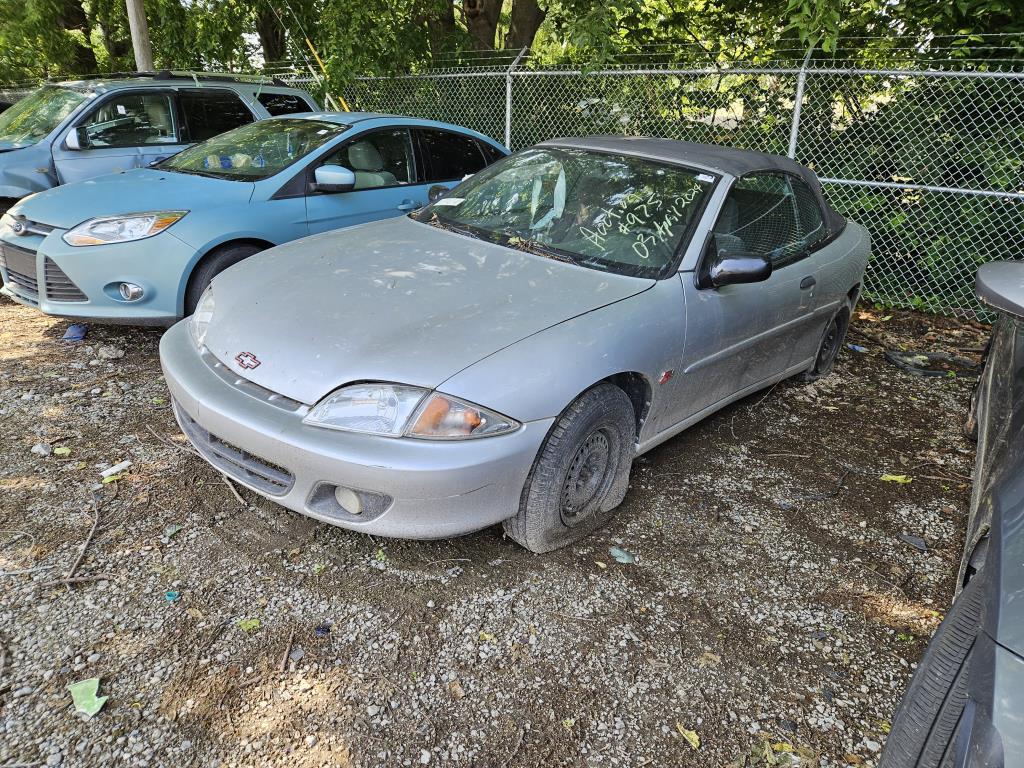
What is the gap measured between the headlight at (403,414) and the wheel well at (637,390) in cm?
70

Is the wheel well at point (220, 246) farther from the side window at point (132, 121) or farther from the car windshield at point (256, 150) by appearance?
the side window at point (132, 121)

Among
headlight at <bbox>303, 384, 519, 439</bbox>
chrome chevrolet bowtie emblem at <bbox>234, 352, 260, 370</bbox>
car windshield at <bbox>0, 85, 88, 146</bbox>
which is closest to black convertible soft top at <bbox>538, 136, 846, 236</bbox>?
headlight at <bbox>303, 384, 519, 439</bbox>

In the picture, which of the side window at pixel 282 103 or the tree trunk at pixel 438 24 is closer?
the side window at pixel 282 103

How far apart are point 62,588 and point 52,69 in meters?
13.4

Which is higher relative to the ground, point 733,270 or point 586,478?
point 733,270

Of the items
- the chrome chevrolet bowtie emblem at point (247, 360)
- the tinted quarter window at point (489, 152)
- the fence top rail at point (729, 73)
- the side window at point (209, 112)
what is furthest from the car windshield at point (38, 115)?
the chrome chevrolet bowtie emblem at point (247, 360)

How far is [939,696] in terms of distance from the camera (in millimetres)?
1754

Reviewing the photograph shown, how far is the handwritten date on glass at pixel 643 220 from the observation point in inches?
134

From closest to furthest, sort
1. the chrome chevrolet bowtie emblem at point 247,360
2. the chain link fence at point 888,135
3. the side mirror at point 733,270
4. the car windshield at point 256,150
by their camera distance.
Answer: the chrome chevrolet bowtie emblem at point 247,360 < the side mirror at point 733,270 < the car windshield at point 256,150 < the chain link fence at point 888,135

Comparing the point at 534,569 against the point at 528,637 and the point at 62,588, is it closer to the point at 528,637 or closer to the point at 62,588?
the point at 528,637

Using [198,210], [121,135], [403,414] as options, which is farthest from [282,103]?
[403,414]

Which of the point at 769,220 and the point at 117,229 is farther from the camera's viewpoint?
the point at 117,229

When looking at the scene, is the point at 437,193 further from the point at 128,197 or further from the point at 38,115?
the point at 38,115

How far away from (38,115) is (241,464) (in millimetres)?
5845
